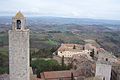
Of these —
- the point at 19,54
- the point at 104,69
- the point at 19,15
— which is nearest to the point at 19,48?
the point at 19,54

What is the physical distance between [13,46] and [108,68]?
13.3 meters

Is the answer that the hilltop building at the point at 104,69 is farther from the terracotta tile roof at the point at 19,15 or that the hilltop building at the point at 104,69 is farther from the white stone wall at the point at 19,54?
the terracotta tile roof at the point at 19,15

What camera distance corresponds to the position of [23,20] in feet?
58.5

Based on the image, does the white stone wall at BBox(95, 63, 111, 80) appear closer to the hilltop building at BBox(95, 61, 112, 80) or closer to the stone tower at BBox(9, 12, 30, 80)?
the hilltop building at BBox(95, 61, 112, 80)

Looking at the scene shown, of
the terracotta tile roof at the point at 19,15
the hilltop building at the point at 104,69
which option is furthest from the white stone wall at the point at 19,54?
the hilltop building at the point at 104,69

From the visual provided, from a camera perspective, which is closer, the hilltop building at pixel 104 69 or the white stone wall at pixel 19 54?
the white stone wall at pixel 19 54

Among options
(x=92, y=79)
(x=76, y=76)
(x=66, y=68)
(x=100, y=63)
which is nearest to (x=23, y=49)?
(x=92, y=79)

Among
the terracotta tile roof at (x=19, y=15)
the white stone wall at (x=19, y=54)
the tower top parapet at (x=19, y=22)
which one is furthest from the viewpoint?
the terracotta tile roof at (x=19, y=15)

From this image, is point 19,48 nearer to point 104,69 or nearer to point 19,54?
point 19,54

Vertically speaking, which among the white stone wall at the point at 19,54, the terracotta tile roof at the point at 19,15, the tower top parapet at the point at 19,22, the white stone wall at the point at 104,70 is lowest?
the white stone wall at the point at 104,70

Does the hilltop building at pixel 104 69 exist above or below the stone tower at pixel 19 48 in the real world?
below

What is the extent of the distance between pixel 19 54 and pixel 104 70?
12618 mm

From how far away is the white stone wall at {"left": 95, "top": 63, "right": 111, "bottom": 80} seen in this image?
86.8ft

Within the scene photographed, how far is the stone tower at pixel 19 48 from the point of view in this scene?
17359mm
